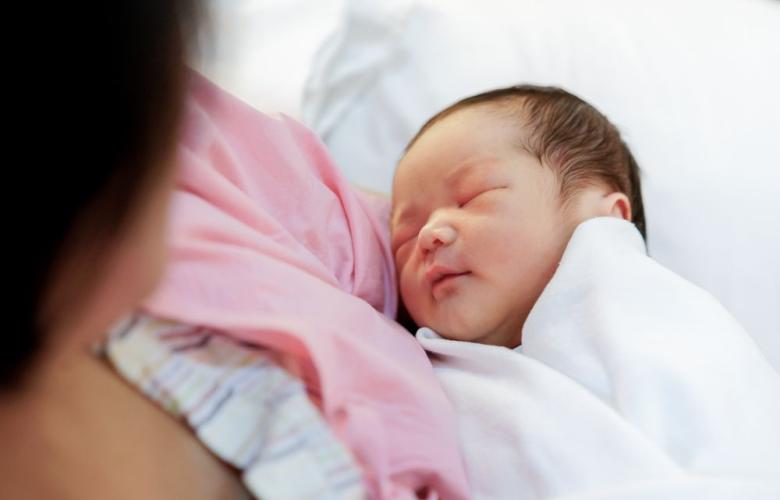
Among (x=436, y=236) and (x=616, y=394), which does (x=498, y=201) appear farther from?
(x=616, y=394)

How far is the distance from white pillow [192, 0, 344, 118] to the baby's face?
0.33m

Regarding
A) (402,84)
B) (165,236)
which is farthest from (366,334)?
(402,84)

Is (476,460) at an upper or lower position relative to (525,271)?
lower

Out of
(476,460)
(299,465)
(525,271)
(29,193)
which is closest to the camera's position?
(29,193)

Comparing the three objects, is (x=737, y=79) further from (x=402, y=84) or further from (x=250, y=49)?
(x=250, y=49)

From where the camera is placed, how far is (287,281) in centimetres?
70

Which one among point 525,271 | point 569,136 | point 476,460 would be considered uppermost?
point 569,136

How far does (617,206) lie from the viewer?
931 mm

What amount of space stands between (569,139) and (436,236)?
19cm

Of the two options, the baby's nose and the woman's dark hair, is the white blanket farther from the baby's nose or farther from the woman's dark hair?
the woman's dark hair

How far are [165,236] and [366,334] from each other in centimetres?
31

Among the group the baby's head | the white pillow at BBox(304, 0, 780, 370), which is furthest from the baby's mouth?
the white pillow at BBox(304, 0, 780, 370)

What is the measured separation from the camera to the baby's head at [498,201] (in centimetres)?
87

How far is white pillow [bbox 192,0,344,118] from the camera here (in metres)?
1.24
